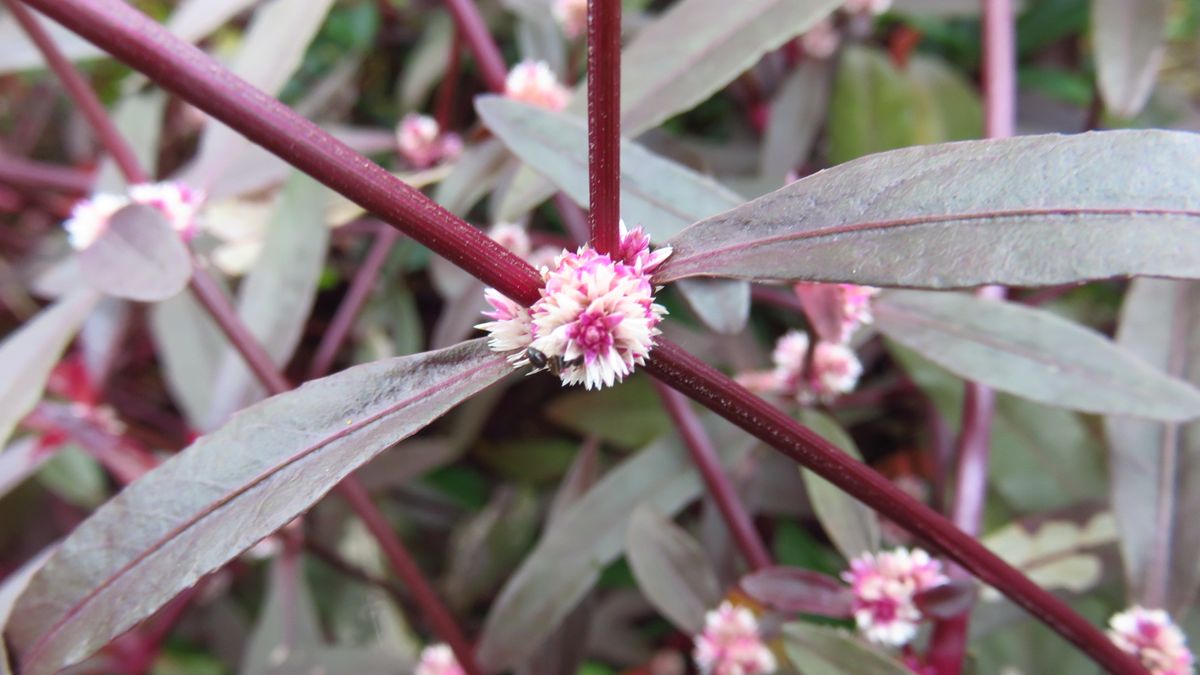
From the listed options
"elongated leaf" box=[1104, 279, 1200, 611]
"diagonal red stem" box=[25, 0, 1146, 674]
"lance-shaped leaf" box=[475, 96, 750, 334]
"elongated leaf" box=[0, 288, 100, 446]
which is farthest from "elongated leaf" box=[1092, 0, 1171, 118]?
"elongated leaf" box=[0, 288, 100, 446]

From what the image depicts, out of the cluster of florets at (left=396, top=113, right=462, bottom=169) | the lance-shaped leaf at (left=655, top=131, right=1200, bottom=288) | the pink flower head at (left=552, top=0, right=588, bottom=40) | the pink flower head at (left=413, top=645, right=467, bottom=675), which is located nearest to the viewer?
the lance-shaped leaf at (left=655, top=131, right=1200, bottom=288)

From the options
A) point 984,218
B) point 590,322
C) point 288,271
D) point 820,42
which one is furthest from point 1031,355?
point 288,271

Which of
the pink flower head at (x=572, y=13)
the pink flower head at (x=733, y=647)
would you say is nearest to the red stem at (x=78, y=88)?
the pink flower head at (x=572, y=13)

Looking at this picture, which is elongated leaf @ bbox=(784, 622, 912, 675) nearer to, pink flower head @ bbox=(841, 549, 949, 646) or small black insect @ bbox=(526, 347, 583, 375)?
pink flower head @ bbox=(841, 549, 949, 646)

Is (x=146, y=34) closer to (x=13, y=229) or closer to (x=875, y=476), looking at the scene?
(x=875, y=476)

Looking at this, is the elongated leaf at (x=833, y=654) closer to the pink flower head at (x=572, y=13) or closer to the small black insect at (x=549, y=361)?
the small black insect at (x=549, y=361)

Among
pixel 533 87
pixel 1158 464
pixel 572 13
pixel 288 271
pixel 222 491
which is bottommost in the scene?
pixel 222 491

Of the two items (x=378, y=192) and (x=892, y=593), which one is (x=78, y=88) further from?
(x=892, y=593)
